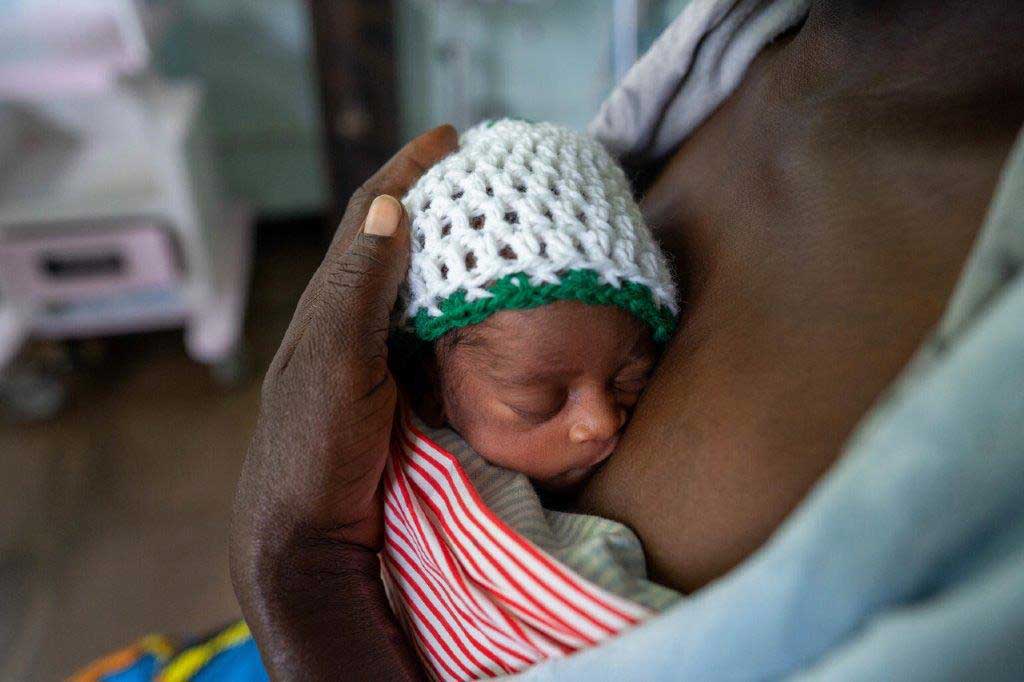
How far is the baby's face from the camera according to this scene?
24.3 inches

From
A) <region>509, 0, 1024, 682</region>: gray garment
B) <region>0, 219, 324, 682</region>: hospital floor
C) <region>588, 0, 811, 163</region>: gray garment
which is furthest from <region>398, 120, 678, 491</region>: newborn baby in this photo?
<region>0, 219, 324, 682</region>: hospital floor

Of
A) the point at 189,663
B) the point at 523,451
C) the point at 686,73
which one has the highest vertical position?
the point at 686,73

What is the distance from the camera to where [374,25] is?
2115 mm

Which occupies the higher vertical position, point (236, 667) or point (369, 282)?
point (369, 282)

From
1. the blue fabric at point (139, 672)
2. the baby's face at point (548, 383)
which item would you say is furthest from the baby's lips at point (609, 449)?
the blue fabric at point (139, 672)

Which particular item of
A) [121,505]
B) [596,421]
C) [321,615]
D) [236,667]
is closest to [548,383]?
[596,421]

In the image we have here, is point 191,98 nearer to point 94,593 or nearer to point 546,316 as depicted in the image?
point 94,593

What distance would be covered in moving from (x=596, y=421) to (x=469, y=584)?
0.54ft

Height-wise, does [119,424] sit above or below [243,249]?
below

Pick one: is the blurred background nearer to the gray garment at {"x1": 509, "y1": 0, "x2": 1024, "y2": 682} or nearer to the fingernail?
the fingernail

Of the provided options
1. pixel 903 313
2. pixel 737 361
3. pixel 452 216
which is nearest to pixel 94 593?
pixel 452 216

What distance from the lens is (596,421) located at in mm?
635

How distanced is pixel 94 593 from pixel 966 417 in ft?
5.23

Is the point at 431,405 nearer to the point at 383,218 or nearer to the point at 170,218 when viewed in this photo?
the point at 383,218
